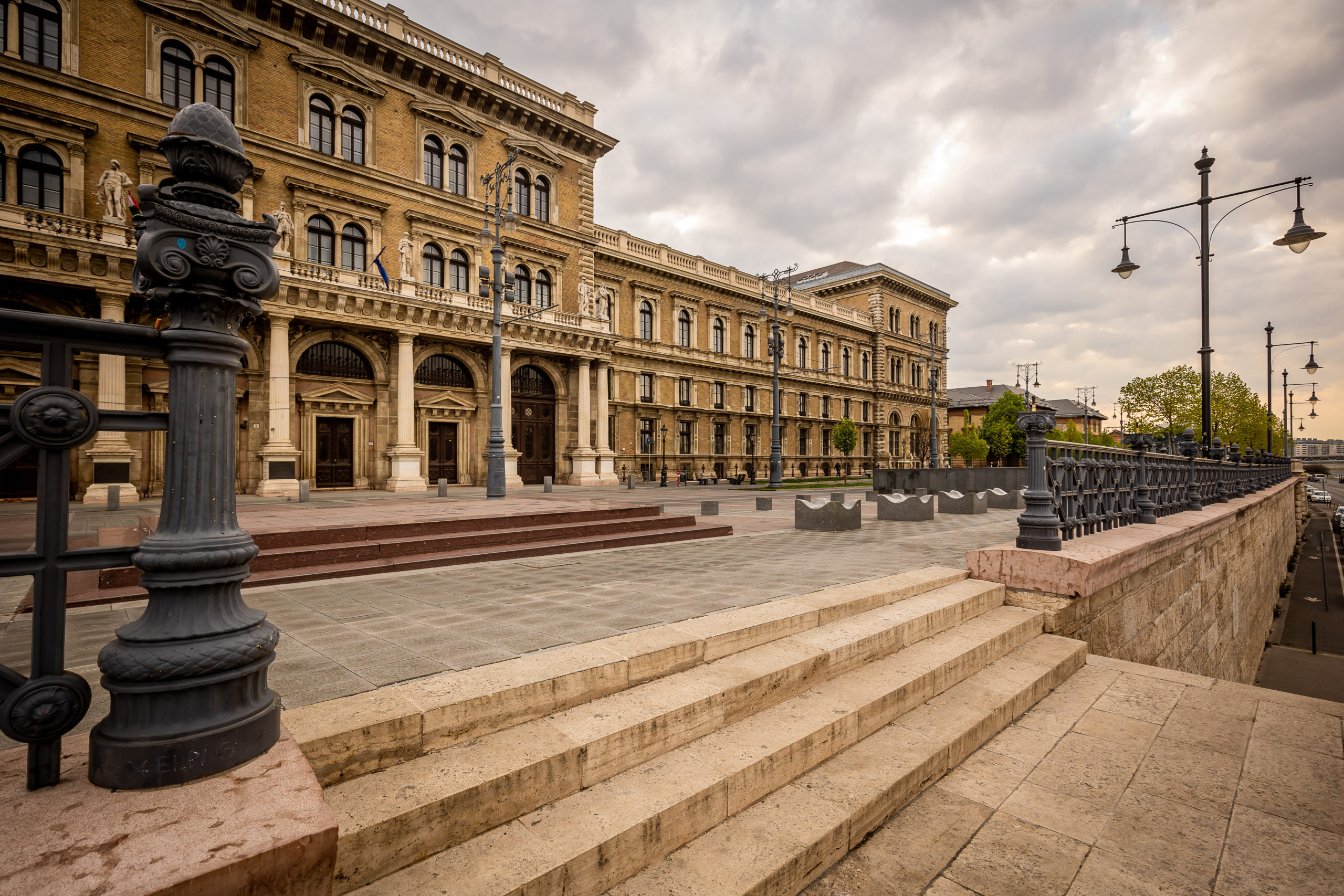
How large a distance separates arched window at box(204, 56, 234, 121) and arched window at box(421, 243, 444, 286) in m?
7.47

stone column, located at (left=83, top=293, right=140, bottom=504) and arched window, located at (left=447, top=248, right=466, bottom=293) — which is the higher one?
arched window, located at (left=447, top=248, right=466, bottom=293)

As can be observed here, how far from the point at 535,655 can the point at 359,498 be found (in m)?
16.3

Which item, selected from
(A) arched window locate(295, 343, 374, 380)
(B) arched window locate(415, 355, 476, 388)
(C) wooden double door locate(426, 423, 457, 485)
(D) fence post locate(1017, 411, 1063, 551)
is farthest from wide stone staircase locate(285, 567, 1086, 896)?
(B) arched window locate(415, 355, 476, 388)

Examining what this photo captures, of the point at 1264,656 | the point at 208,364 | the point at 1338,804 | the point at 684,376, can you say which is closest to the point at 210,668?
the point at 208,364

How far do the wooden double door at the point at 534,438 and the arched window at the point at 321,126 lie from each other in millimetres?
12161

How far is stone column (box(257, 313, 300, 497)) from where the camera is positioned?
66.1 ft

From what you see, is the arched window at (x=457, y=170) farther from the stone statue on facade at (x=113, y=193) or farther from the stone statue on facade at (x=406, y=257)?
the stone statue on facade at (x=113, y=193)

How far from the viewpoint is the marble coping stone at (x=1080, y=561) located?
5422 mm

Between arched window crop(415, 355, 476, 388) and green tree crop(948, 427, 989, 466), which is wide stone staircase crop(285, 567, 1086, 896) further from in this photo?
green tree crop(948, 427, 989, 466)

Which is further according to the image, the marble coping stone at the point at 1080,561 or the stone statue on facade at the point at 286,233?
the stone statue on facade at the point at 286,233

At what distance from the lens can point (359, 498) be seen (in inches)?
683

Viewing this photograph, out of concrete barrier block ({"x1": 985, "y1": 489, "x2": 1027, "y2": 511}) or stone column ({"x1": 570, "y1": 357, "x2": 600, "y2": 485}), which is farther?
stone column ({"x1": 570, "y1": 357, "x2": 600, "y2": 485})

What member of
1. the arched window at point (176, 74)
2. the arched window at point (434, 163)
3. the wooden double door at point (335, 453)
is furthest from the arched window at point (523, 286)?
the arched window at point (176, 74)

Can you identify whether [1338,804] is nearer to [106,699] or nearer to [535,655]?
[535,655]
